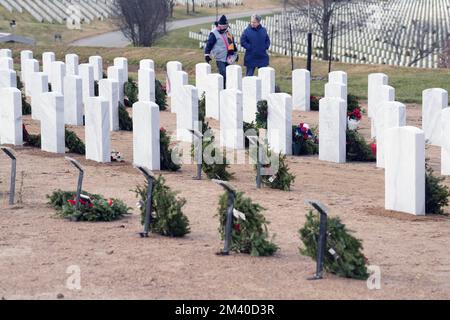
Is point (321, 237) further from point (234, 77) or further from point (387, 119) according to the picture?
point (234, 77)

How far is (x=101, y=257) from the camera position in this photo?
1020 cm

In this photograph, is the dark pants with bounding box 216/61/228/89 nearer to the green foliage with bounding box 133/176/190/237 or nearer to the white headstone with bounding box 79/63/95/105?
the white headstone with bounding box 79/63/95/105

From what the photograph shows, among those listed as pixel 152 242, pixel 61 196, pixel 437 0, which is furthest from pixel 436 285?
pixel 437 0

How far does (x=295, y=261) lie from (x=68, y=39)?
149ft

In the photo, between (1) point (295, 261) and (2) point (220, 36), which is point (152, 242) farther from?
(2) point (220, 36)

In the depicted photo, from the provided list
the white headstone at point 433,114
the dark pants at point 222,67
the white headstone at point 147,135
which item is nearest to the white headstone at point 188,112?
the white headstone at point 147,135

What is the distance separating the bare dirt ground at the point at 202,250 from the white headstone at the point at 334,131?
5.79 feet

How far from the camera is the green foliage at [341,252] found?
9.34 meters

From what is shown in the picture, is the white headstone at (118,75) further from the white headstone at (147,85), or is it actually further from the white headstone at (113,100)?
the white headstone at (113,100)

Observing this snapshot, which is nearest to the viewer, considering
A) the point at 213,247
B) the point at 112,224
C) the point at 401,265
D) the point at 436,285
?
the point at 436,285

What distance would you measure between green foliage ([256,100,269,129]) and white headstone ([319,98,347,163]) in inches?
47.5

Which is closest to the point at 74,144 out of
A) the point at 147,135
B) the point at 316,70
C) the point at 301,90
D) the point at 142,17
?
the point at 147,135

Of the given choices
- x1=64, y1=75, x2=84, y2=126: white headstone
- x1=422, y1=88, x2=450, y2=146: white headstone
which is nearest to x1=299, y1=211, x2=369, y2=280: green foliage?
x1=422, y1=88, x2=450, y2=146: white headstone

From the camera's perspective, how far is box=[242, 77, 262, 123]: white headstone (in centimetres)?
2003
